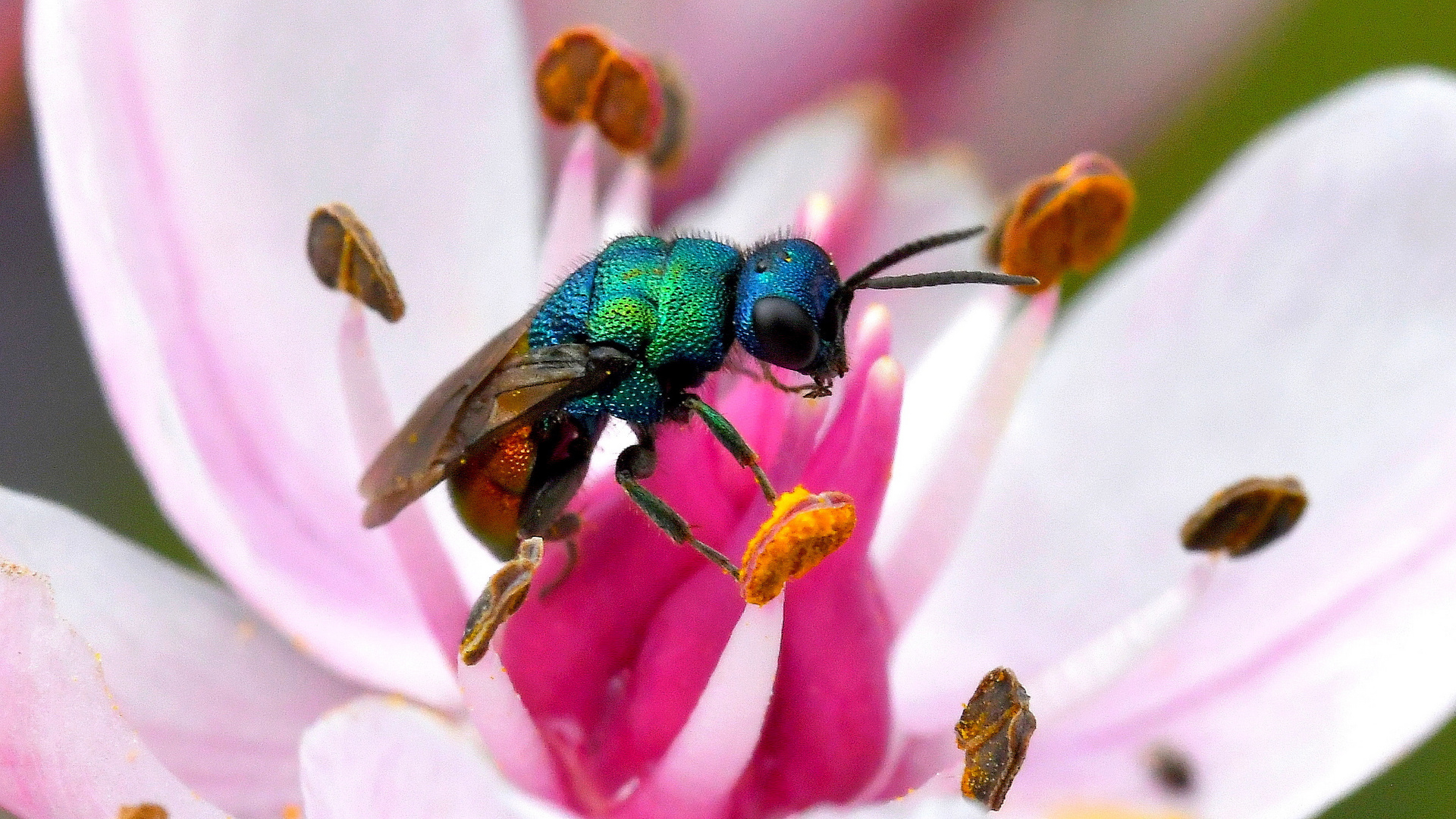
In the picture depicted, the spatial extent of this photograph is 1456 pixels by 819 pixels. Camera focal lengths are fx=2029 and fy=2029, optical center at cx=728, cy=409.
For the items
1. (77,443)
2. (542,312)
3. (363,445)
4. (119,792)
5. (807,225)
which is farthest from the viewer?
(77,443)

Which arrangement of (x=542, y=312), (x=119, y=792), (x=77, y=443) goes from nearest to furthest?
1. (x=119, y=792)
2. (x=542, y=312)
3. (x=77, y=443)

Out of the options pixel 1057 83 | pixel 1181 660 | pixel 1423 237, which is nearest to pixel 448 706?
pixel 1181 660

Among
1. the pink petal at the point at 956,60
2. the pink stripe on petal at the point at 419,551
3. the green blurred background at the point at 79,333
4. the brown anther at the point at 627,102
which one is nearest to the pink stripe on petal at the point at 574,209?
the brown anther at the point at 627,102

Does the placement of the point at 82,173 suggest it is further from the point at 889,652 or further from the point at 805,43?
the point at 805,43

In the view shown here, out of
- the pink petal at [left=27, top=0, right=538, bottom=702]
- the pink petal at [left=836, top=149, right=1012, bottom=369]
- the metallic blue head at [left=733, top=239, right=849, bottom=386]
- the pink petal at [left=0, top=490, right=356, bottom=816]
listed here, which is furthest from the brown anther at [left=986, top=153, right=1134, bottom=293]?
the pink petal at [left=0, top=490, right=356, bottom=816]

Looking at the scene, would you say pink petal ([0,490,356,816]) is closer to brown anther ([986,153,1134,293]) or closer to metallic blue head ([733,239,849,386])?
metallic blue head ([733,239,849,386])

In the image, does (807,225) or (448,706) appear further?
(807,225)
